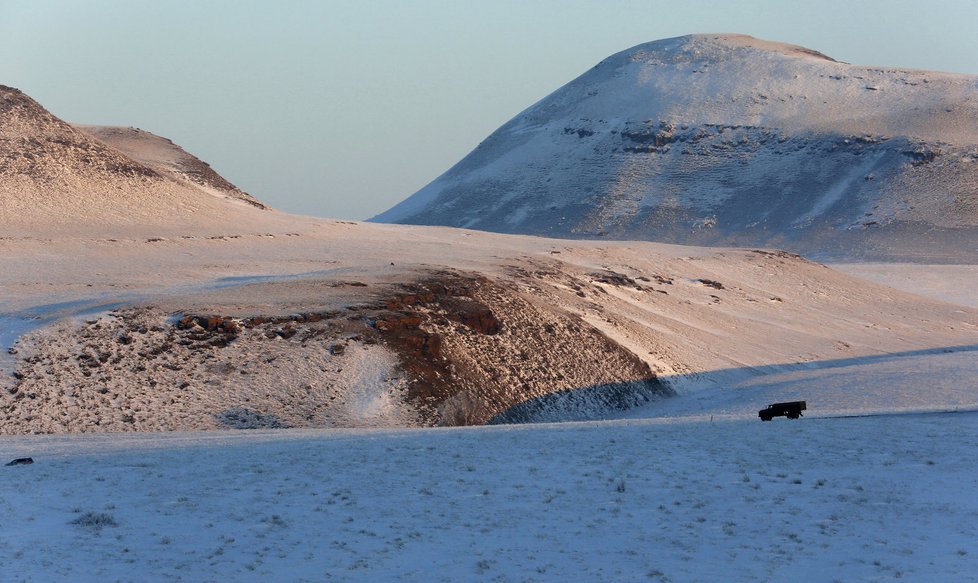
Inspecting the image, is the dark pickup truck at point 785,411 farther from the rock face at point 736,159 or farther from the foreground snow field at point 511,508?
the rock face at point 736,159

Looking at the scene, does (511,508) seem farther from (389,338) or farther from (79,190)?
(79,190)

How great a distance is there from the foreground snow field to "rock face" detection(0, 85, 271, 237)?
111ft

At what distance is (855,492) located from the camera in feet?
47.0

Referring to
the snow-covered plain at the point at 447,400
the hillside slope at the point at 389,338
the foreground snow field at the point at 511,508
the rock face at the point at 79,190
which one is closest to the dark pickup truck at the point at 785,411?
the snow-covered plain at the point at 447,400

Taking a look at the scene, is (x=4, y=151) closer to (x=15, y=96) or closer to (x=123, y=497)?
(x=15, y=96)

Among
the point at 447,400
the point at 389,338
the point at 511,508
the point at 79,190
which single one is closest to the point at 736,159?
the point at 79,190

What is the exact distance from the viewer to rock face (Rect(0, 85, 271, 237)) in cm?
5062

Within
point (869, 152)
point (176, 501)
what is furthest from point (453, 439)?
point (869, 152)

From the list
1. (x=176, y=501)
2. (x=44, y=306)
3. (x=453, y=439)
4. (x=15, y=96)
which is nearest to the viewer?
(x=176, y=501)

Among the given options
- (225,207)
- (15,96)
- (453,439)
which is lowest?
(453,439)

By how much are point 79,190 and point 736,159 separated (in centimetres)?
9280

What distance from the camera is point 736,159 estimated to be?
5202 inches

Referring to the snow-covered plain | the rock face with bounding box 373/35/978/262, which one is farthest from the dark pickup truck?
the rock face with bounding box 373/35/978/262

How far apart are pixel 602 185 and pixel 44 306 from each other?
102972mm
